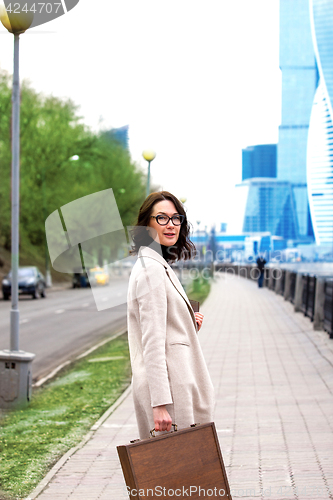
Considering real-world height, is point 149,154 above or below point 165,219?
above

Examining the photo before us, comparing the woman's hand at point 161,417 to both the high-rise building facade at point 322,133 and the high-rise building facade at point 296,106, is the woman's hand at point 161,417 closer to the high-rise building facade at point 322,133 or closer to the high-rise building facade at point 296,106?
the high-rise building facade at point 296,106

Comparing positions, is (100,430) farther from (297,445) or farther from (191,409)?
(191,409)

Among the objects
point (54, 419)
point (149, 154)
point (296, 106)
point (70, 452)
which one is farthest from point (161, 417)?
point (296, 106)

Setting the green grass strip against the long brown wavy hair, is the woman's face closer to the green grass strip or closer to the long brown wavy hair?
the long brown wavy hair

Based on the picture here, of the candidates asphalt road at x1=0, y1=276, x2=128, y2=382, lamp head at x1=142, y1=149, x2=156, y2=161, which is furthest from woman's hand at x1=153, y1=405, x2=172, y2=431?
lamp head at x1=142, y1=149, x2=156, y2=161

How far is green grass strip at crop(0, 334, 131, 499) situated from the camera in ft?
14.9

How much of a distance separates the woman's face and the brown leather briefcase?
2.67ft

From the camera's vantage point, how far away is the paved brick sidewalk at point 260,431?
4.03 meters

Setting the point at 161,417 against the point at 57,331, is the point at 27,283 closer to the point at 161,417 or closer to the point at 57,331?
the point at 57,331

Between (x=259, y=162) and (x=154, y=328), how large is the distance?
235ft


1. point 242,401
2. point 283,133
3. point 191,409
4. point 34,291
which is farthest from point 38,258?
point 191,409

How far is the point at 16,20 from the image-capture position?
22.3 ft

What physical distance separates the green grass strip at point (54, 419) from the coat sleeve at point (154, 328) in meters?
1.97

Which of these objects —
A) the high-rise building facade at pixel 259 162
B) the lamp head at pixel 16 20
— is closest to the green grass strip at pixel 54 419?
the lamp head at pixel 16 20
